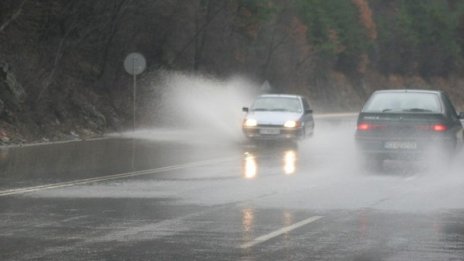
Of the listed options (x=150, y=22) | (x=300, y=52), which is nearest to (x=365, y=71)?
(x=300, y=52)

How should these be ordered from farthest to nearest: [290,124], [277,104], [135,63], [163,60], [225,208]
Result: [163,60] → [135,63] → [277,104] → [290,124] → [225,208]

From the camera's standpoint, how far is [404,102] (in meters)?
20.4

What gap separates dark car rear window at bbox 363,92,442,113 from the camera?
20188mm

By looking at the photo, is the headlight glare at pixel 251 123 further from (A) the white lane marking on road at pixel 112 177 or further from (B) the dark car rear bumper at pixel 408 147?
(B) the dark car rear bumper at pixel 408 147

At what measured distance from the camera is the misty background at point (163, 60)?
103 feet

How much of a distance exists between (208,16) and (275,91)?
15319 millimetres

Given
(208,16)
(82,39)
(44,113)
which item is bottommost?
(44,113)

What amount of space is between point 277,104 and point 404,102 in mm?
10899

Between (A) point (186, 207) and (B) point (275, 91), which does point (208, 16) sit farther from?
(A) point (186, 207)

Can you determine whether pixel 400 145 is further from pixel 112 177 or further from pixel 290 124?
pixel 290 124

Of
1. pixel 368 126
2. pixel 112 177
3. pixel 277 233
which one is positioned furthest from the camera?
pixel 368 126

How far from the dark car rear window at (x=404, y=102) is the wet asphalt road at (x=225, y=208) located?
3.80 ft

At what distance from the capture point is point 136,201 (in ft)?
46.0

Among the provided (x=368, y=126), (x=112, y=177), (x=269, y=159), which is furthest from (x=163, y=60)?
(x=112, y=177)
